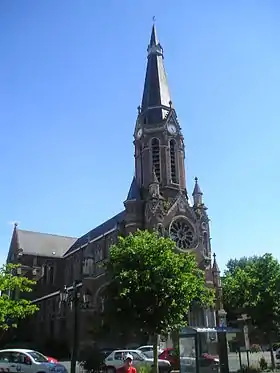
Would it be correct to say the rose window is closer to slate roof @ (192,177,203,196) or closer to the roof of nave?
slate roof @ (192,177,203,196)

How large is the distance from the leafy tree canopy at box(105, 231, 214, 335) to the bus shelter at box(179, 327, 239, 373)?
6.36 metres

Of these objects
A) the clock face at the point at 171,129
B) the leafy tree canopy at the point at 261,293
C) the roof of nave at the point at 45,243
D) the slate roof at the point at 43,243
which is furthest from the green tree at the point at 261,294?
the slate roof at the point at 43,243

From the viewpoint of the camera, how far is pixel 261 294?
3022cm

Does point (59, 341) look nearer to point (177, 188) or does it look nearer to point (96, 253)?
point (96, 253)

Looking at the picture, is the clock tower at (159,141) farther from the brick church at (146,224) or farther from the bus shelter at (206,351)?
the bus shelter at (206,351)

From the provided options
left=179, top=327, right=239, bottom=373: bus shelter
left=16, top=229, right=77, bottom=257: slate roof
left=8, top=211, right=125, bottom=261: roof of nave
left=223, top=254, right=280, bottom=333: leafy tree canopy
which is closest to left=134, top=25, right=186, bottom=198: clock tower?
left=8, top=211, right=125, bottom=261: roof of nave

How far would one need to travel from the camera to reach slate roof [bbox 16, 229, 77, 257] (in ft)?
233

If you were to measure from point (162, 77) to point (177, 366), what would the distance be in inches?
1722

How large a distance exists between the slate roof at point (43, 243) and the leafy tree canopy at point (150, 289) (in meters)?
45.9

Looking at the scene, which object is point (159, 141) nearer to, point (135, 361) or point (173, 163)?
point (173, 163)

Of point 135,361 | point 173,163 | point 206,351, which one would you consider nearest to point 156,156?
point 173,163

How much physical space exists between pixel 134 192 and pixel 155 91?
16572 mm

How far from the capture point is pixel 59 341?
2103 inches

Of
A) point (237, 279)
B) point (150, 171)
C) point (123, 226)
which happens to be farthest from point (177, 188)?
point (237, 279)
